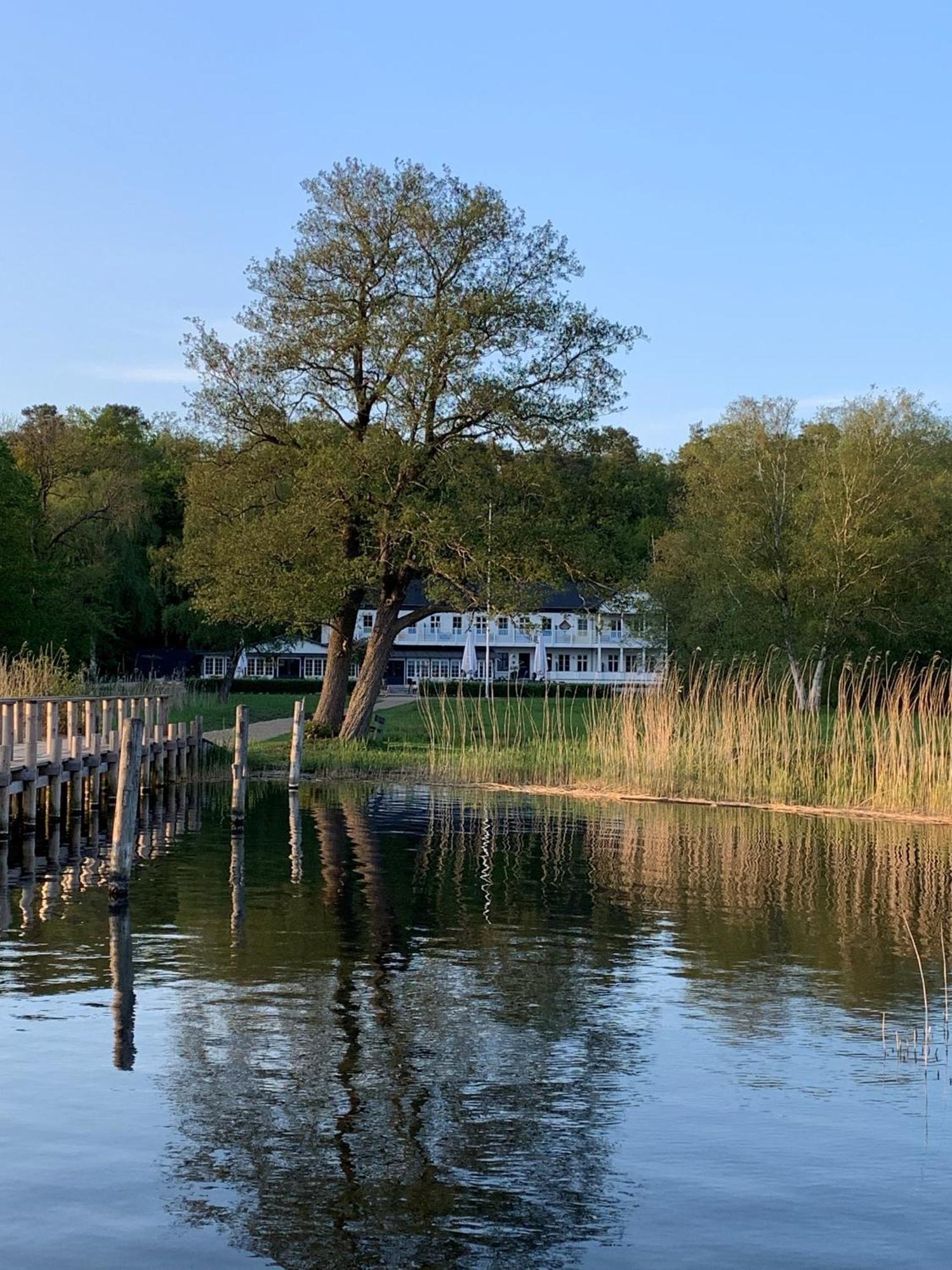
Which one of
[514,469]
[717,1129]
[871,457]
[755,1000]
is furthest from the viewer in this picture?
[871,457]

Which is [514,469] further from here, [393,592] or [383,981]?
[383,981]

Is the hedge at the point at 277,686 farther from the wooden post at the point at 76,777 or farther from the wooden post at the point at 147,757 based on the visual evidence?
the wooden post at the point at 76,777

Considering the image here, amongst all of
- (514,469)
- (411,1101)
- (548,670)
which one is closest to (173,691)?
(514,469)

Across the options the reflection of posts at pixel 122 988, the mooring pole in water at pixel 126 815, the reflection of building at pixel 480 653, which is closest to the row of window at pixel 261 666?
the reflection of building at pixel 480 653

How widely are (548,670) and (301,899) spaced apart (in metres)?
80.7

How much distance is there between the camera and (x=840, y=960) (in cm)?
1525

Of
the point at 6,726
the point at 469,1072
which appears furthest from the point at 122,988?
the point at 6,726

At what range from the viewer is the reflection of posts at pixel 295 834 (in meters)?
20.7

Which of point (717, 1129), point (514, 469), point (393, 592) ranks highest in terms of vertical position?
point (514, 469)

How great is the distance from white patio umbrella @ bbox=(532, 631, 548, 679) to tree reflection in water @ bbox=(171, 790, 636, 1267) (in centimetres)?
7212

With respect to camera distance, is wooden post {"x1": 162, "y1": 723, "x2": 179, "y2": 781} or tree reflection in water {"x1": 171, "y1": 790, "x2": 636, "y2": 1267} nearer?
tree reflection in water {"x1": 171, "y1": 790, "x2": 636, "y2": 1267}

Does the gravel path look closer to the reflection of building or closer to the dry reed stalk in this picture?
the dry reed stalk

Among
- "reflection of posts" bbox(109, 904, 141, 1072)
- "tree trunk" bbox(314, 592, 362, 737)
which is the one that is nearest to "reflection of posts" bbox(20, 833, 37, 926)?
"reflection of posts" bbox(109, 904, 141, 1072)

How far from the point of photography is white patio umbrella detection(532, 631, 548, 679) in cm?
8919
